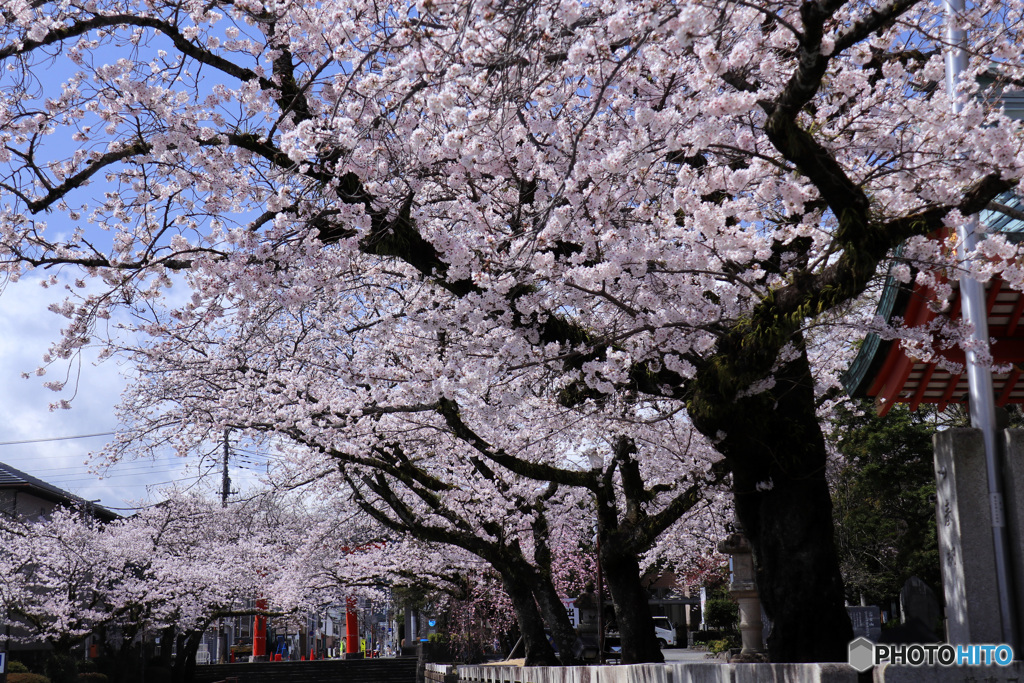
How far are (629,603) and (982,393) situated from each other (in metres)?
7.56

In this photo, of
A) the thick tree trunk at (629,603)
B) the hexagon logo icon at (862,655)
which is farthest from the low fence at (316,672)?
the hexagon logo icon at (862,655)

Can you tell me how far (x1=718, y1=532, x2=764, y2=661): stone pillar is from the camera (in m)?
10.7

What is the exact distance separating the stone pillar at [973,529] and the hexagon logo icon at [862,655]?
145 cm

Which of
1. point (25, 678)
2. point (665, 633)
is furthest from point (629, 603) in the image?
point (665, 633)

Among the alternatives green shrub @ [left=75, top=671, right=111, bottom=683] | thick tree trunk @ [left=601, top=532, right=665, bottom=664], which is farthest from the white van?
thick tree trunk @ [left=601, top=532, right=665, bottom=664]

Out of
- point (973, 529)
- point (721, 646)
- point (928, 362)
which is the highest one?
point (928, 362)

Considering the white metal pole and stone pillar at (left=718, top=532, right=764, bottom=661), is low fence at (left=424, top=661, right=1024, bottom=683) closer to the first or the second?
the white metal pole

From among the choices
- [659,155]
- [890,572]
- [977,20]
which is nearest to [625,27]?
[659,155]

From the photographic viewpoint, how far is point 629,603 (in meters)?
12.6

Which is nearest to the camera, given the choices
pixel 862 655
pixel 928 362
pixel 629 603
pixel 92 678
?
pixel 862 655

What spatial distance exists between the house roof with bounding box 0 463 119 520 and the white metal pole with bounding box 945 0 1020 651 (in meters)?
30.5

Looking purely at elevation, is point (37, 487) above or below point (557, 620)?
above

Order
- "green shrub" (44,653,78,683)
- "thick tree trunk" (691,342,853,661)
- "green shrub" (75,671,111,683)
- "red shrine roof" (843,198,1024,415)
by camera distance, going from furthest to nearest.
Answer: "green shrub" (75,671,111,683) → "green shrub" (44,653,78,683) → "red shrine roof" (843,198,1024,415) → "thick tree trunk" (691,342,853,661)

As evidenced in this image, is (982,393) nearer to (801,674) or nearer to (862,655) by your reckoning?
(862,655)
